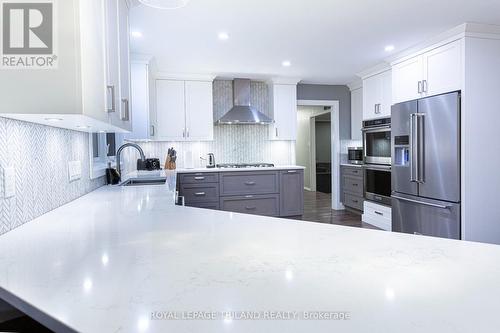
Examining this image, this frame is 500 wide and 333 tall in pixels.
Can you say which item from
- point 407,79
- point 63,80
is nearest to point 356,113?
point 407,79

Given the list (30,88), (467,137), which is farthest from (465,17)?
(30,88)

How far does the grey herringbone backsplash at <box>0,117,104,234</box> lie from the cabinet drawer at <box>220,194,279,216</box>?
8.88 ft

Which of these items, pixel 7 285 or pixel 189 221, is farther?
pixel 189 221

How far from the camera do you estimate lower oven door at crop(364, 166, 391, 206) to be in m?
4.21

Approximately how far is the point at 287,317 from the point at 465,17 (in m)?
3.39

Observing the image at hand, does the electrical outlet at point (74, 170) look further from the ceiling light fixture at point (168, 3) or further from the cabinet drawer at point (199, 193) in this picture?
the cabinet drawer at point (199, 193)

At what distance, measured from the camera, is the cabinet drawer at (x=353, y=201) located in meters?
5.12

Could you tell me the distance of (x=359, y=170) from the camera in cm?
511

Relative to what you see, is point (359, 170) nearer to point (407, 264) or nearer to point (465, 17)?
point (465, 17)

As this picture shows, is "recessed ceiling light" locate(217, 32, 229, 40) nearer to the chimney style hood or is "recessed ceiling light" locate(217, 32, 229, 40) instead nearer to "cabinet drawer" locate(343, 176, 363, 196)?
the chimney style hood

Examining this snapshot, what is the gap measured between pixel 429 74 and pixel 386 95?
0.95 meters

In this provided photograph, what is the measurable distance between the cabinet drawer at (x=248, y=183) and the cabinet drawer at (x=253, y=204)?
0.07 m

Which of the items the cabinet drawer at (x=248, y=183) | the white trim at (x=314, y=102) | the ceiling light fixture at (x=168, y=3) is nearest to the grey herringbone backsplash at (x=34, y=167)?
the ceiling light fixture at (x=168, y=3)

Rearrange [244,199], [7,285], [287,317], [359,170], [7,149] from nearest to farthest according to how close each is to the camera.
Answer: [287,317] < [7,285] < [7,149] < [244,199] < [359,170]
